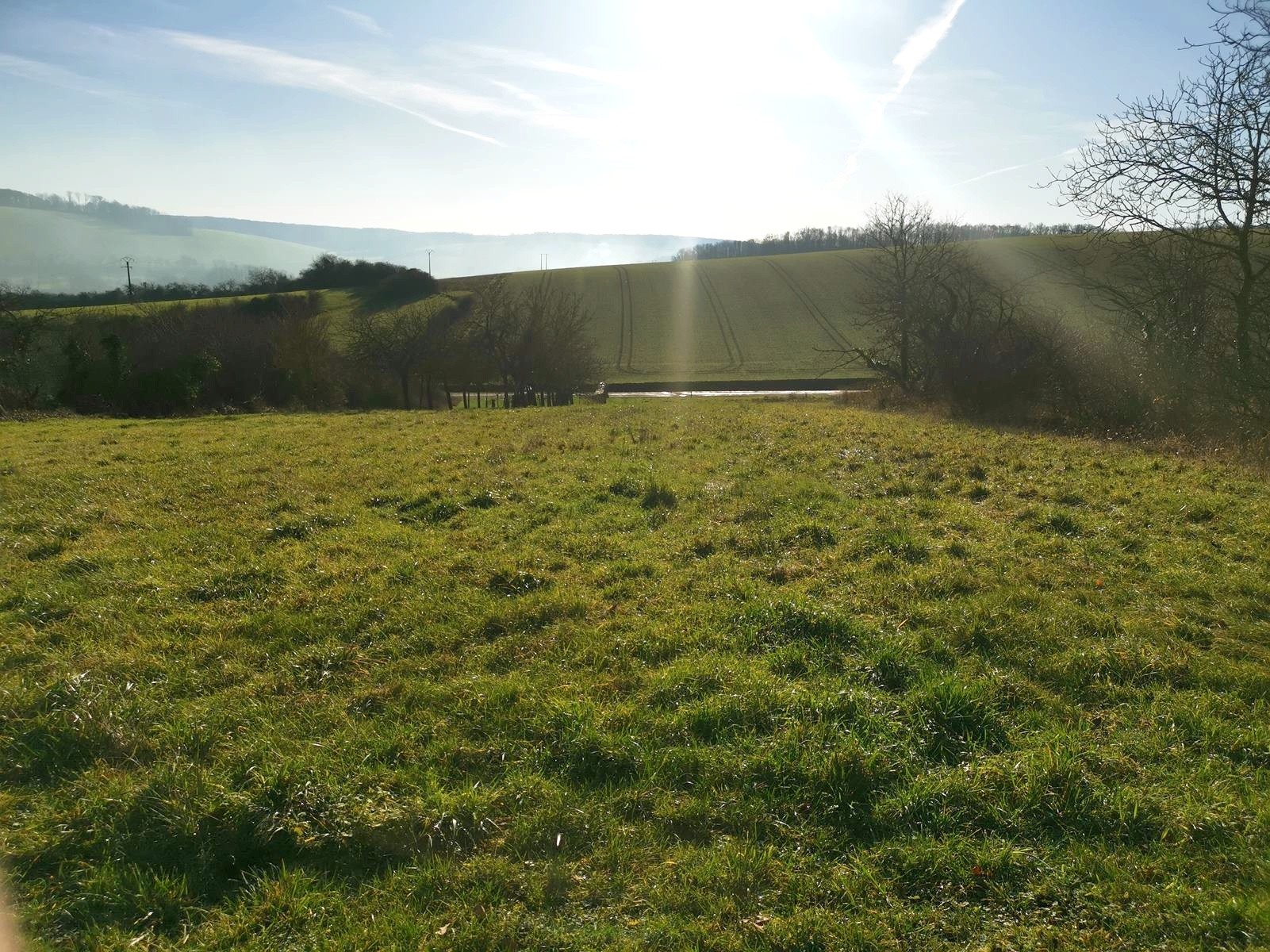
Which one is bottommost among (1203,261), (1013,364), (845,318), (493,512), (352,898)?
(352,898)

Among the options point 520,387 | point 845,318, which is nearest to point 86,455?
point 520,387

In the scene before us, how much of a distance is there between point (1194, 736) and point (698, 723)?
9.95 ft

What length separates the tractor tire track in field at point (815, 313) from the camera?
73312mm

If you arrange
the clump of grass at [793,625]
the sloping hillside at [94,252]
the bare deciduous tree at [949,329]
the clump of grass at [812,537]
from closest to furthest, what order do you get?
1. the clump of grass at [793,625]
2. the clump of grass at [812,537]
3. the bare deciduous tree at [949,329]
4. the sloping hillside at [94,252]

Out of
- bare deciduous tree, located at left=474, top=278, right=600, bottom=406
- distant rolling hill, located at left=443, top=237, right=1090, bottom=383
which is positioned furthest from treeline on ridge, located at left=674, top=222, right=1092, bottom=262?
bare deciduous tree, located at left=474, top=278, right=600, bottom=406

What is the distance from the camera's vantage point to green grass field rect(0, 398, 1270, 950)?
3223 mm

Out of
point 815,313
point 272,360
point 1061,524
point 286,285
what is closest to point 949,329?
point 1061,524

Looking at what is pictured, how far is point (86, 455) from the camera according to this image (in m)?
14.0

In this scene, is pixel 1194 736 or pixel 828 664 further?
pixel 828 664

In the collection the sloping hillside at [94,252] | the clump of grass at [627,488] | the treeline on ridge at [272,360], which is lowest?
the clump of grass at [627,488]

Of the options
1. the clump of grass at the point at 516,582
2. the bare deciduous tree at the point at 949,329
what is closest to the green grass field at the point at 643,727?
the clump of grass at the point at 516,582

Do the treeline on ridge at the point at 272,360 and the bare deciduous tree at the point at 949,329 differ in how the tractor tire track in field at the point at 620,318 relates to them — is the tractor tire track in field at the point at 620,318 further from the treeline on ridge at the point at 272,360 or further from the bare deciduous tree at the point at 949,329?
the bare deciduous tree at the point at 949,329

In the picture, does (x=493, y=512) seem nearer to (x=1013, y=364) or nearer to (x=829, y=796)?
(x=829, y=796)

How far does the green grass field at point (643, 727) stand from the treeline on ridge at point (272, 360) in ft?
81.4
